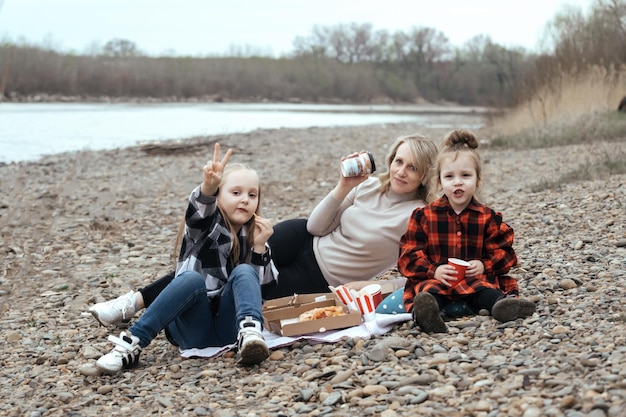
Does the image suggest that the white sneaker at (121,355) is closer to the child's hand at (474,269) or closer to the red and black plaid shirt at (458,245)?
the red and black plaid shirt at (458,245)

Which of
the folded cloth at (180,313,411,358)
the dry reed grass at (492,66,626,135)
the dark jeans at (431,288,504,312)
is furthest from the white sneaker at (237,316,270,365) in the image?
the dry reed grass at (492,66,626,135)

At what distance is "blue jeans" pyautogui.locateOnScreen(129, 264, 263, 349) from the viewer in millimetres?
4156

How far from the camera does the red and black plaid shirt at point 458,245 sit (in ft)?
14.6

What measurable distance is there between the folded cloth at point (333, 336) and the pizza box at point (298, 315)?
37mm

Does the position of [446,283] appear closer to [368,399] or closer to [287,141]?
[368,399]

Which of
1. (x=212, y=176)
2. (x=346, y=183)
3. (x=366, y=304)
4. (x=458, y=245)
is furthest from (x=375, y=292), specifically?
(x=212, y=176)

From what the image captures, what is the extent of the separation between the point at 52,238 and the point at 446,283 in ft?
18.3

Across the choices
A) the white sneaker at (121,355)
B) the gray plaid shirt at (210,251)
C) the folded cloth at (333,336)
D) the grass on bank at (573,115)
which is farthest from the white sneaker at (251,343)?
the grass on bank at (573,115)

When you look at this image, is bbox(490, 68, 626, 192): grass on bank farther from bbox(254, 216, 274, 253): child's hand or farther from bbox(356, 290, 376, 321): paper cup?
bbox(254, 216, 274, 253): child's hand

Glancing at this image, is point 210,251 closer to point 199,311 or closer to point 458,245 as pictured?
point 199,311

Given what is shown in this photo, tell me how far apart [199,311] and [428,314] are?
1224 mm

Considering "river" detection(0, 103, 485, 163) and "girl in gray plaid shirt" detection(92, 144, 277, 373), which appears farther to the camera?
"river" detection(0, 103, 485, 163)

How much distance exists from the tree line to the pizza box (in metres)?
2.17

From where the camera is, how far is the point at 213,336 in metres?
4.45
